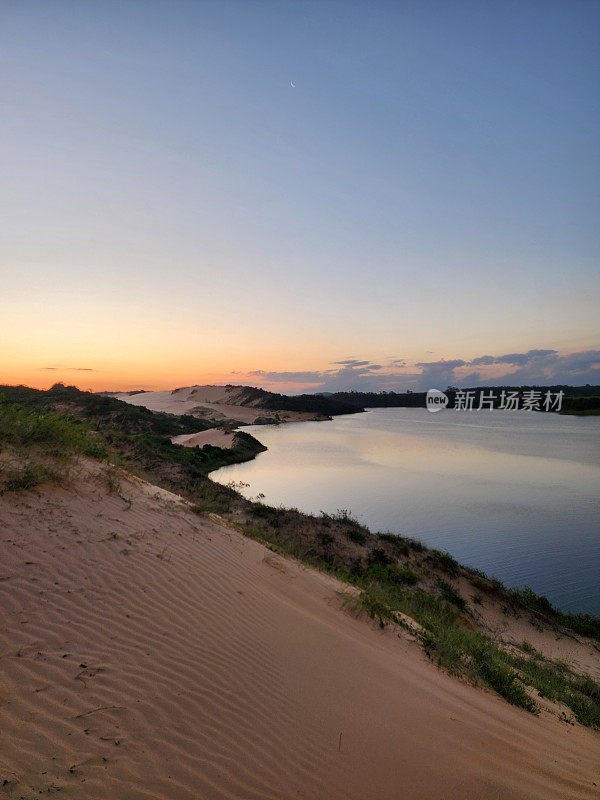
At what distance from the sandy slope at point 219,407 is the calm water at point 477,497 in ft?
107

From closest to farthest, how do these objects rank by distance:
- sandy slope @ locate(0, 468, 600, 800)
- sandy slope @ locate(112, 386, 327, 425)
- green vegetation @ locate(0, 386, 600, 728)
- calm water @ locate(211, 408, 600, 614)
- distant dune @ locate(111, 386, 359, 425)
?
sandy slope @ locate(0, 468, 600, 800) → green vegetation @ locate(0, 386, 600, 728) → calm water @ locate(211, 408, 600, 614) → sandy slope @ locate(112, 386, 327, 425) → distant dune @ locate(111, 386, 359, 425)

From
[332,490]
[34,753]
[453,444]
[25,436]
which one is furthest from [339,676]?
[453,444]

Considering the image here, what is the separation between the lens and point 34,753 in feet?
7.56

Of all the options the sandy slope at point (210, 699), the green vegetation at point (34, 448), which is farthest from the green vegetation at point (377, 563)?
the sandy slope at point (210, 699)

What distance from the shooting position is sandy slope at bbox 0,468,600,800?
2490 mm

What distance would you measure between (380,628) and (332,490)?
1727 cm

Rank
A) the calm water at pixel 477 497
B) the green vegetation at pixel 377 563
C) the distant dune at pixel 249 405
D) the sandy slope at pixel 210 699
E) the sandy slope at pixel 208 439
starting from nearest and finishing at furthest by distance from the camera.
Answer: the sandy slope at pixel 210 699, the green vegetation at pixel 377 563, the calm water at pixel 477 497, the sandy slope at pixel 208 439, the distant dune at pixel 249 405

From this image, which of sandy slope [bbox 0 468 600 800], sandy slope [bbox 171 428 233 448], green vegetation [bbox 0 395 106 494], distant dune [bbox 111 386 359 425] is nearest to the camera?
sandy slope [bbox 0 468 600 800]

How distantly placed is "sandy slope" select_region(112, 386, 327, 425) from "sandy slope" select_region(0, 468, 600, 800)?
5779cm

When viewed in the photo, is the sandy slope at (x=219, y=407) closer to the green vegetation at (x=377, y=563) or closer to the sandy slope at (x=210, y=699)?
the green vegetation at (x=377, y=563)

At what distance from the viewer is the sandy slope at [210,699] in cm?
249

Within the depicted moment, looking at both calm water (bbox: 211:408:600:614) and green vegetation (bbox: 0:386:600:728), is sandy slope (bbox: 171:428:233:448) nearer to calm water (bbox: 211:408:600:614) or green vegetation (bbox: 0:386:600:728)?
calm water (bbox: 211:408:600:614)

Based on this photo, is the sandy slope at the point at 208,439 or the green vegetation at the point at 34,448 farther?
the sandy slope at the point at 208,439

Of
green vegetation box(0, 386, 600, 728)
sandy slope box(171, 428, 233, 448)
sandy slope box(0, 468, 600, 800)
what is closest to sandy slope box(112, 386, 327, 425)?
sandy slope box(171, 428, 233, 448)
